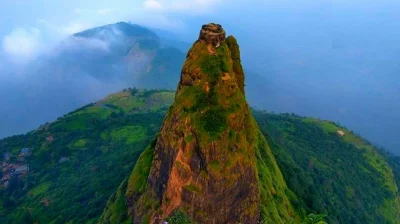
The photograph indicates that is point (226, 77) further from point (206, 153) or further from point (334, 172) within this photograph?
point (334, 172)

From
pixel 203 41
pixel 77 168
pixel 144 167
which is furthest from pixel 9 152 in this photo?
pixel 203 41

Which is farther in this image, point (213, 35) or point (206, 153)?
point (213, 35)

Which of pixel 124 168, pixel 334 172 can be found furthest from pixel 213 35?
pixel 334 172

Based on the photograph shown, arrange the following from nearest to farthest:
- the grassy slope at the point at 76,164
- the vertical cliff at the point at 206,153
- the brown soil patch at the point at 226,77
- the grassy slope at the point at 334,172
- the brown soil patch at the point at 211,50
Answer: the vertical cliff at the point at 206,153 < the brown soil patch at the point at 226,77 < the brown soil patch at the point at 211,50 < the grassy slope at the point at 334,172 < the grassy slope at the point at 76,164

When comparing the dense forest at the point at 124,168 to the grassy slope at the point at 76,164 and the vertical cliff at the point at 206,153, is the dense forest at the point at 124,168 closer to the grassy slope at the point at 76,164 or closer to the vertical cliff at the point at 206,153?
the grassy slope at the point at 76,164

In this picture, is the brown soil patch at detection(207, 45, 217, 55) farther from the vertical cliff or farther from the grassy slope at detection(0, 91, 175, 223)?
the grassy slope at detection(0, 91, 175, 223)

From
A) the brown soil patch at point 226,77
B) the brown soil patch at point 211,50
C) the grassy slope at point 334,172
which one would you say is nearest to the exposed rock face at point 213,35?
the brown soil patch at point 211,50

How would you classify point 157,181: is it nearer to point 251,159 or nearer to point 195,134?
point 195,134
